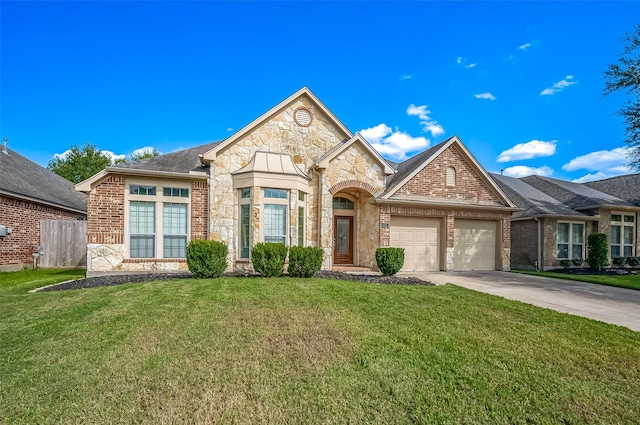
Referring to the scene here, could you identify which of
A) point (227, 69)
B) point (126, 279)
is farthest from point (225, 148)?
point (126, 279)

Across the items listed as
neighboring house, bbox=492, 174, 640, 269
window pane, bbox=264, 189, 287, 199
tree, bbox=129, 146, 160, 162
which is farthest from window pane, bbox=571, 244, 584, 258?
tree, bbox=129, 146, 160, 162

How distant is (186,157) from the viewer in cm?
1332

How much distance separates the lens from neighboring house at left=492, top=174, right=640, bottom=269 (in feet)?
54.6

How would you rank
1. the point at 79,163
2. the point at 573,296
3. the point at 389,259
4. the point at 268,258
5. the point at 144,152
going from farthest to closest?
the point at 144,152
the point at 79,163
the point at 389,259
the point at 268,258
the point at 573,296

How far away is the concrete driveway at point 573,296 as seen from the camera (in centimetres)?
676

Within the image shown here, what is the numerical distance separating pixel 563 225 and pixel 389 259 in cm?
1163

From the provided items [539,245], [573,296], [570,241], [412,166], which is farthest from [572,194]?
[573,296]

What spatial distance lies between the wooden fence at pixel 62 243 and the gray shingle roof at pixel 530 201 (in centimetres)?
2020

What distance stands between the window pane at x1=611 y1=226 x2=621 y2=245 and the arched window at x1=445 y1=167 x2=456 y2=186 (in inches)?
409

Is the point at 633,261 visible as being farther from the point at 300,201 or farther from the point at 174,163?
the point at 174,163

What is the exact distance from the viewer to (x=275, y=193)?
11773 millimetres

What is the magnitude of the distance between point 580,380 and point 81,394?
502 cm

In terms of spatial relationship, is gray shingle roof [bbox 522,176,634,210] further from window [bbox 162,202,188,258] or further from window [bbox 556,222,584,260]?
window [bbox 162,202,188,258]

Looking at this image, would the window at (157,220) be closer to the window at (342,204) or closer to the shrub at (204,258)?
the shrub at (204,258)
